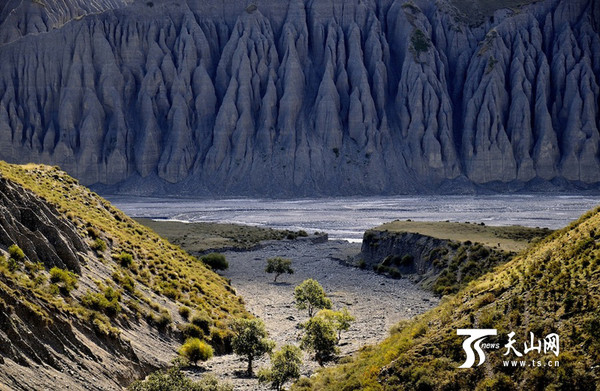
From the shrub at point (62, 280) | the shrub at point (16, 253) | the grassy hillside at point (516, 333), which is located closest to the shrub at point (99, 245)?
the shrub at point (62, 280)

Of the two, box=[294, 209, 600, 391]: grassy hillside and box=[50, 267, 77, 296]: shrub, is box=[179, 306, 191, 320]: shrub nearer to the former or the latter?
box=[50, 267, 77, 296]: shrub

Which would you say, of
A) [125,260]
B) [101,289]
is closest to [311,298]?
[125,260]

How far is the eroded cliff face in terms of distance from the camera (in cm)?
13225

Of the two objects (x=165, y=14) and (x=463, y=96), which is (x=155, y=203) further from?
(x=463, y=96)

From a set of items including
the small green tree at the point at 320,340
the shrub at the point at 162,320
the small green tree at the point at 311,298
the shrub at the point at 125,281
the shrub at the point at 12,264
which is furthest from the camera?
the small green tree at the point at 311,298

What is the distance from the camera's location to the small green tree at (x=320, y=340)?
24531 millimetres

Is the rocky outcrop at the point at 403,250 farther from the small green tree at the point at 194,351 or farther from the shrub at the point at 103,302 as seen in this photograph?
the shrub at the point at 103,302

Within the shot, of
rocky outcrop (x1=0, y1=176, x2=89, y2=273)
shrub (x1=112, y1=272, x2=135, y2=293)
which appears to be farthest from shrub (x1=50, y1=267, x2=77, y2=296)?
shrub (x1=112, y1=272, x2=135, y2=293)

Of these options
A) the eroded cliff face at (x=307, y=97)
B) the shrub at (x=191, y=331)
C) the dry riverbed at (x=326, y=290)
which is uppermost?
the eroded cliff face at (x=307, y=97)

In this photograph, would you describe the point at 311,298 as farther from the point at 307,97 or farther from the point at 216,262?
Result: the point at 307,97

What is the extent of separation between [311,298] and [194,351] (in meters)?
11.3

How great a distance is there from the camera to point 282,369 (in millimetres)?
20891

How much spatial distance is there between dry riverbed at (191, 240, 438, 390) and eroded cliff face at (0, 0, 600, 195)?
7481 centimetres

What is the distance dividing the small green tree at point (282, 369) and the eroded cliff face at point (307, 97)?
108 metres
